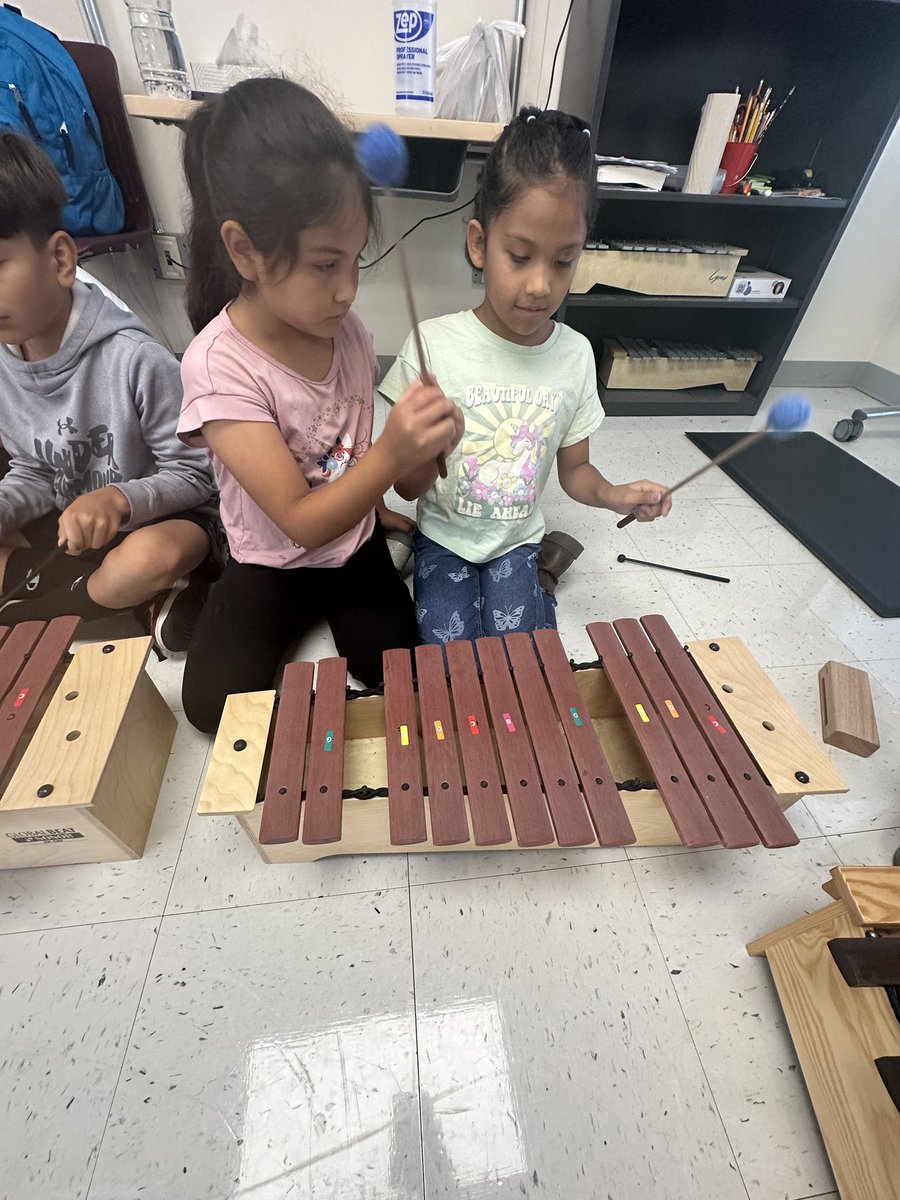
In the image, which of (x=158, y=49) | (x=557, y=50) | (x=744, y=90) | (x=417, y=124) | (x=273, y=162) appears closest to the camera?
(x=273, y=162)

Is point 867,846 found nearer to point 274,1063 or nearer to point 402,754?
point 402,754

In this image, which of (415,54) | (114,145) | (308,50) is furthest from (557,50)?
(114,145)

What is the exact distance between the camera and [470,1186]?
62cm

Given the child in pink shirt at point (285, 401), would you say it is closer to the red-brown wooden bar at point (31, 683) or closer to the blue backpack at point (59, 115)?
the red-brown wooden bar at point (31, 683)

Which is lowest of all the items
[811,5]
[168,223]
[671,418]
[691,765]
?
[671,418]

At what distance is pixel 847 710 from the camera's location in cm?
110

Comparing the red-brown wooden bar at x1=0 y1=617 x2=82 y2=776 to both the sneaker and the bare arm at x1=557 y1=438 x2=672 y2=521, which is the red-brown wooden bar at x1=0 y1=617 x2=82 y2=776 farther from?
the bare arm at x1=557 y1=438 x2=672 y2=521

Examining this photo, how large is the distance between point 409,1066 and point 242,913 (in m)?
0.31

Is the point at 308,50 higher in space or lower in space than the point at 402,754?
higher

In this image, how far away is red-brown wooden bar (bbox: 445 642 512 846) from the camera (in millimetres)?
724

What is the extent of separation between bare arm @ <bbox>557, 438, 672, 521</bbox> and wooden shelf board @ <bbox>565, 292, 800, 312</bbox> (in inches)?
38.1

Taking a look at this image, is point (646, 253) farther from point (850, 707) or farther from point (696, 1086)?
point (696, 1086)

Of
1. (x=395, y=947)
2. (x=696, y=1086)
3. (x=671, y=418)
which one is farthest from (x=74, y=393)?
(x=671, y=418)

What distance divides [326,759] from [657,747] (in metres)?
0.48
